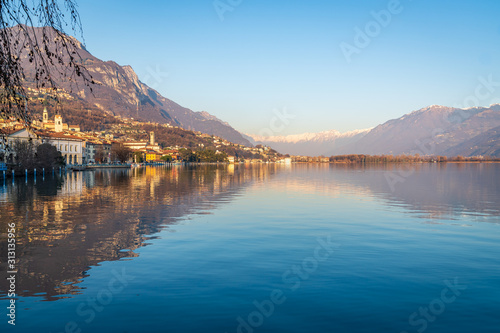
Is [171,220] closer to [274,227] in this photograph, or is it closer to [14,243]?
[274,227]

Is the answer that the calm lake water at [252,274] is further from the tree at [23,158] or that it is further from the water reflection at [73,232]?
the tree at [23,158]

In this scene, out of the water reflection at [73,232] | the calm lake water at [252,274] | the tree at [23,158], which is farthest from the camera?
the tree at [23,158]

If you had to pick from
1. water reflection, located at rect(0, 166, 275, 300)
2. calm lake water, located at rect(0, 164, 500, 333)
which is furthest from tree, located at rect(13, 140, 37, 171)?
calm lake water, located at rect(0, 164, 500, 333)

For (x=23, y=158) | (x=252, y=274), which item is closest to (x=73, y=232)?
(x=252, y=274)

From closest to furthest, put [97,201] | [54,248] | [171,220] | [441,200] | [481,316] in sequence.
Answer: [481,316] < [54,248] < [171,220] < [97,201] < [441,200]

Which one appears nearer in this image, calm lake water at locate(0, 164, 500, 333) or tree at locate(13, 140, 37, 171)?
calm lake water at locate(0, 164, 500, 333)

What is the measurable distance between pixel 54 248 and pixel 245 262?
7.53 metres

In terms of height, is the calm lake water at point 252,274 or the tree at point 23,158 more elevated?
the tree at point 23,158

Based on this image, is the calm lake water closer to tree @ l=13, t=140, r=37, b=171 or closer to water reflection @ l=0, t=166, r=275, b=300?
water reflection @ l=0, t=166, r=275, b=300

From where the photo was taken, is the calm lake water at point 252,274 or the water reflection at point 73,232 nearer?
the calm lake water at point 252,274

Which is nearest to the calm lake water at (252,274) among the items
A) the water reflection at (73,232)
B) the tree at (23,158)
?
the water reflection at (73,232)

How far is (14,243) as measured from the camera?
15805 mm

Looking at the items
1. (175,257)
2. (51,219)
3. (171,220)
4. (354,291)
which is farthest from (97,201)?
(354,291)

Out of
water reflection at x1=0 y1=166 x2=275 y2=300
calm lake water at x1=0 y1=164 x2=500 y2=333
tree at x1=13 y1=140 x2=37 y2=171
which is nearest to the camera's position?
calm lake water at x1=0 y1=164 x2=500 y2=333
